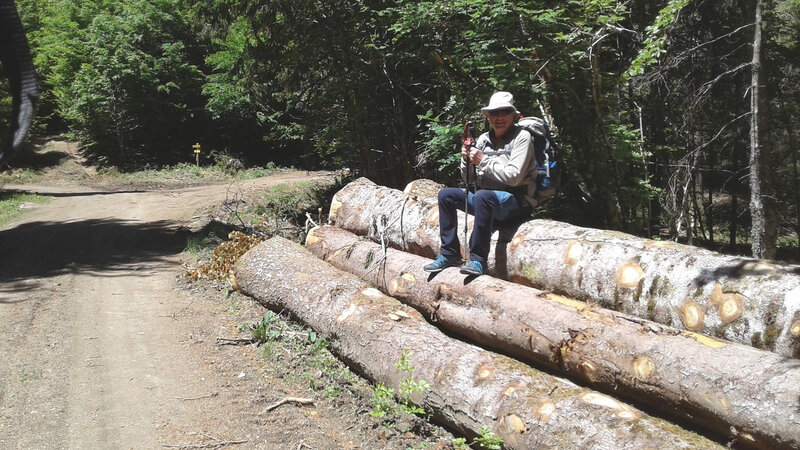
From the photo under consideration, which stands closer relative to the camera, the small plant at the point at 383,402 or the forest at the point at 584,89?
the small plant at the point at 383,402

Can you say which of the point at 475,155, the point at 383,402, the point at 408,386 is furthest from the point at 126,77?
the point at 408,386

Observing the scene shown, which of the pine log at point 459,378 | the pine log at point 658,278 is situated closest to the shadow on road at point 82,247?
the pine log at point 459,378

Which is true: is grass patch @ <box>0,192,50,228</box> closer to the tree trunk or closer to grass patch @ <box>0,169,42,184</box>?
grass patch @ <box>0,169,42,184</box>

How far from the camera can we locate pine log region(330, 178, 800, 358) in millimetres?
3785

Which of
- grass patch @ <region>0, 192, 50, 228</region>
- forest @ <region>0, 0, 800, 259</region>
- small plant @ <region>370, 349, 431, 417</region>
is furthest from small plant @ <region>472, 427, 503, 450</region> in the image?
grass patch @ <region>0, 192, 50, 228</region>

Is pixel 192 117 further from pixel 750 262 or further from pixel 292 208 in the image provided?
pixel 750 262

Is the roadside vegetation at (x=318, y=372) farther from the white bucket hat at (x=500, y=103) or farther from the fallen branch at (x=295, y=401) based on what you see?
the white bucket hat at (x=500, y=103)

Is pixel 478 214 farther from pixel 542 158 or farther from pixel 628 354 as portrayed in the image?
pixel 628 354

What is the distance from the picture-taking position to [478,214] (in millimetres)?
5371

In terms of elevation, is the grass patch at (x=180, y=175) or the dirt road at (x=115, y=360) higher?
the grass patch at (x=180, y=175)

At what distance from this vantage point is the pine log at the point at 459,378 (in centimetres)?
356

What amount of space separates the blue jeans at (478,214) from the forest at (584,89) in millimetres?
2440

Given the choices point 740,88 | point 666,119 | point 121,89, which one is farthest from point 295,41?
point 121,89

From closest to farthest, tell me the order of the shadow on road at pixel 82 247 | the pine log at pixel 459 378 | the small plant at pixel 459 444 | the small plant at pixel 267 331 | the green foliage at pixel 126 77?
1. the pine log at pixel 459 378
2. the small plant at pixel 459 444
3. the small plant at pixel 267 331
4. the shadow on road at pixel 82 247
5. the green foliage at pixel 126 77
